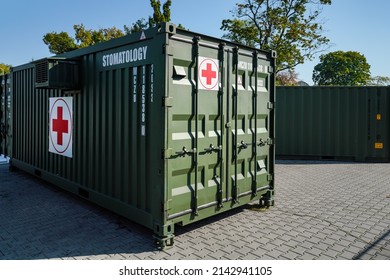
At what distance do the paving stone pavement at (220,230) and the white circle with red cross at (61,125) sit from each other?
1015 mm

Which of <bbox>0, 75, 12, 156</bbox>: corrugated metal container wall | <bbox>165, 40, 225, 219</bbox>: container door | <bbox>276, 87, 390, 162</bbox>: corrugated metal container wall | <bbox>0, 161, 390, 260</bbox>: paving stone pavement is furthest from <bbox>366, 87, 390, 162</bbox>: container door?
<bbox>0, 75, 12, 156</bbox>: corrugated metal container wall

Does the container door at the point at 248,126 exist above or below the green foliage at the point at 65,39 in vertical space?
below

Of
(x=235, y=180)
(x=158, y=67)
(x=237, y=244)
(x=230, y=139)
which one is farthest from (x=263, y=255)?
(x=158, y=67)

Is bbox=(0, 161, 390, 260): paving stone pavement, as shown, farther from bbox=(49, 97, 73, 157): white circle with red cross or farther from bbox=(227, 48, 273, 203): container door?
bbox=(49, 97, 73, 157): white circle with red cross

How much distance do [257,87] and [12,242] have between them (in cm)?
449

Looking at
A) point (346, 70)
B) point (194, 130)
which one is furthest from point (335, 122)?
point (346, 70)

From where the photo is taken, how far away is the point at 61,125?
6750mm

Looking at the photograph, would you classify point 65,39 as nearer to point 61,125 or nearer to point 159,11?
point 159,11

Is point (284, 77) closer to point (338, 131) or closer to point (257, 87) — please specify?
point (338, 131)

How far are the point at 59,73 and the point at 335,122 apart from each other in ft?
33.7

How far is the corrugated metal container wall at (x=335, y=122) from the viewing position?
12492 mm

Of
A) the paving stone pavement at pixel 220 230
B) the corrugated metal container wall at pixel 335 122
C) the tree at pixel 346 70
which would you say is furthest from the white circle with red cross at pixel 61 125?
the tree at pixel 346 70

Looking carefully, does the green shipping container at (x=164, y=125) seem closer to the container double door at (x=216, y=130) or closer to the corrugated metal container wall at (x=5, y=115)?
the container double door at (x=216, y=130)

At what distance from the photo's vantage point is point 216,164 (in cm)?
514
